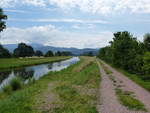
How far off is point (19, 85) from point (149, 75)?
10282 mm

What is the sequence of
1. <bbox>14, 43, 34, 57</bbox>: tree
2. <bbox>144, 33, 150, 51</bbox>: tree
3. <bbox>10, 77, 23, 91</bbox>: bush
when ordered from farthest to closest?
<bbox>14, 43, 34, 57</bbox>: tree < <bbox>144, 33, 150, 51</bbox>: tree < <bbox>10, 77, 23, 91</bbox>: bush

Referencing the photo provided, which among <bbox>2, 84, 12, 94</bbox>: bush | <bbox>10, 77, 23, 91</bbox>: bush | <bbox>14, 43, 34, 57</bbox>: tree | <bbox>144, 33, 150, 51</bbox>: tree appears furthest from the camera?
<bbox>14, 43, 34, 57</bbox>: tree

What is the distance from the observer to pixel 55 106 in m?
9.27

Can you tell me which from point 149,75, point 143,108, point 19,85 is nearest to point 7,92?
point 19,85

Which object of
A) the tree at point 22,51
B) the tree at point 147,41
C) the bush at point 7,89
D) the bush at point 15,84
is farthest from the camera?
the tree at point 22,51

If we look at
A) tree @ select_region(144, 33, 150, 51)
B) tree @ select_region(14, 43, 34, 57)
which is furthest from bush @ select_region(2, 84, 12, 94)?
tree @ select_region(14, 43, 34, 57)

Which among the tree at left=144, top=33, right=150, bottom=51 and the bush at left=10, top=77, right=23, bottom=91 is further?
the tree at left=144, top=33, right=150, bottom=51

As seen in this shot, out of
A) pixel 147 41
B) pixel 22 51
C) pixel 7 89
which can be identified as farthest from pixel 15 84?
pixel 22 51

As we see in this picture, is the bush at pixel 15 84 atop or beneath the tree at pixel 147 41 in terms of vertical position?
beneath

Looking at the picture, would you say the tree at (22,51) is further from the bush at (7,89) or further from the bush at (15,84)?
the bush at (7,89)

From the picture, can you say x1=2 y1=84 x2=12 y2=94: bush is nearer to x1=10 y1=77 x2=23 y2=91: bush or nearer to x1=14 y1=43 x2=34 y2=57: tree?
x1=10 y1=77 x2=23 y2=91: bush

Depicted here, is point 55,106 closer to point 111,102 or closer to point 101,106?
point 101,106

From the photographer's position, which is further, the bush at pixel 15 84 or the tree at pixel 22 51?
the tree at pixel 22 51

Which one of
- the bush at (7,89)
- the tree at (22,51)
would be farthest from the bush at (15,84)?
the tree at (22,51)
